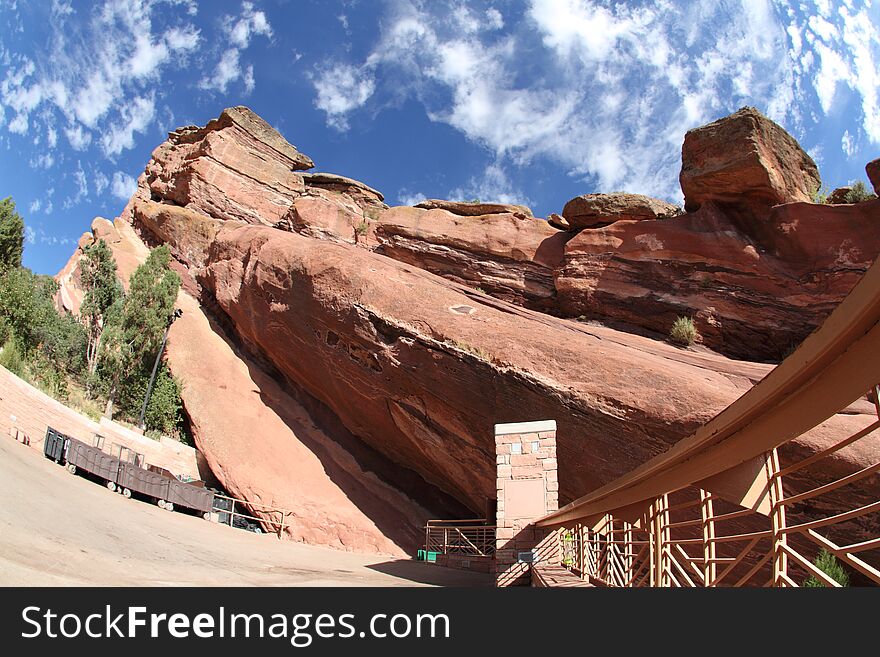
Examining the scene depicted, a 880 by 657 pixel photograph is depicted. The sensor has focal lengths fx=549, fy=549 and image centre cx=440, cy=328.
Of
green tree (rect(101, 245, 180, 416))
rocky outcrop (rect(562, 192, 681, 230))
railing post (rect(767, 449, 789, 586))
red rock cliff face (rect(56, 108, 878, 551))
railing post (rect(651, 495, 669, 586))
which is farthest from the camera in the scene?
green tree (rect(101, 245, 180, 416))

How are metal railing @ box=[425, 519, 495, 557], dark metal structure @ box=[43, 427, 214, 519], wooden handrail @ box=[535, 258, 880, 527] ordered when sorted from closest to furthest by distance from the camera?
wooden handrail @ box=[535, 258, 880, 527]
dark metal structure @ box=[43, 427, 214, 519]
metal railing @ box=[425, 519, 495, 557]

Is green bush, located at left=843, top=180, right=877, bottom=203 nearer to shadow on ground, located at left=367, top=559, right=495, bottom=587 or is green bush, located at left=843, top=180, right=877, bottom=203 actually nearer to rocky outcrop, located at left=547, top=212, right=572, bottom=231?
rocky outcrop, located at left=547, top=212, right=572, bottom=231

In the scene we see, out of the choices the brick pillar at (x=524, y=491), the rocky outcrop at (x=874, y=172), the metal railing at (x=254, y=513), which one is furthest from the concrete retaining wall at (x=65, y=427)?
the rocky outcrop at (x=874, y=172)

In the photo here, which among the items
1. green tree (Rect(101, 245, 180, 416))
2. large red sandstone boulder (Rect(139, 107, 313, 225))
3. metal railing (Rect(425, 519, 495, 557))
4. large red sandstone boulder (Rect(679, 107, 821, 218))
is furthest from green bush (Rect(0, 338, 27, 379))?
large red sandstone boulder (Rect(679, 107, 821, 218))

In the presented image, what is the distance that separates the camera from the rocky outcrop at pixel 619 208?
2152 cm

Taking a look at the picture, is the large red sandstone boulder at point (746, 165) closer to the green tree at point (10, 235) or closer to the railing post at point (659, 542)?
the railing post at point (659, 542)

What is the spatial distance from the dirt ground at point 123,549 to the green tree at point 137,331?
849 cm

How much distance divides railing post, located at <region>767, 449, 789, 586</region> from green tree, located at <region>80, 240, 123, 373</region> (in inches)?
1008

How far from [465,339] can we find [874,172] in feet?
46.7

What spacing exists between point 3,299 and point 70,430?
7.66 m

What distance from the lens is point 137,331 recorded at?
22094mm

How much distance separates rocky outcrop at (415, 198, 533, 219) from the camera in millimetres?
A: 25422
